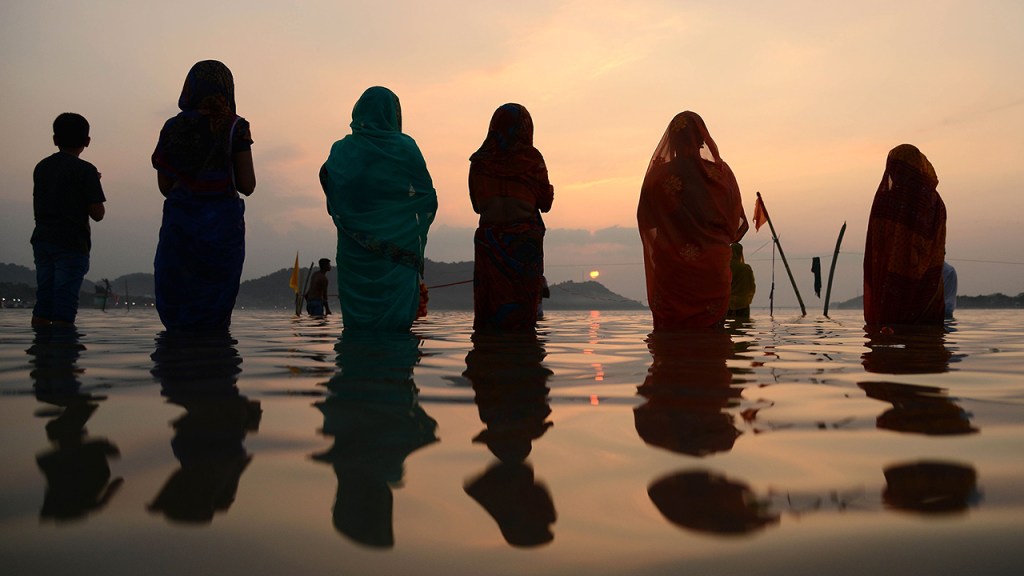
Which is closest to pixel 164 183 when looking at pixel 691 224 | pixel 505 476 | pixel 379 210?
pixel 379 210

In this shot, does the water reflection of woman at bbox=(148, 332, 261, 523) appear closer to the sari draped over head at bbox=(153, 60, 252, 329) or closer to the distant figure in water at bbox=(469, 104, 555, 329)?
the sari draped over head at bbox=(153, 60, 252, 329)

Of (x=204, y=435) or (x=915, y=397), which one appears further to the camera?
(x=915, y=397)

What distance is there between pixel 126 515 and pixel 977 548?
0.97 metres

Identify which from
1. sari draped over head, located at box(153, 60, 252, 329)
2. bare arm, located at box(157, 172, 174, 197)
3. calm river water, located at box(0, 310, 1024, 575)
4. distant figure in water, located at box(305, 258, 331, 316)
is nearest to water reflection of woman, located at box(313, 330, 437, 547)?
calm river water, located at box(0, 310, 1024, 575)

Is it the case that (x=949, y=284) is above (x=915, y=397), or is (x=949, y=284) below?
above

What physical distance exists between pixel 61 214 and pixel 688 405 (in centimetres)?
542

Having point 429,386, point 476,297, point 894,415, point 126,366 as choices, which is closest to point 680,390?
point 894,415

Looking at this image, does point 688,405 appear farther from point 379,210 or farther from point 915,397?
point 379,210

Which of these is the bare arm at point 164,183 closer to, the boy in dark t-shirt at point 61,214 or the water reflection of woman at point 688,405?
the boy in dark t-shirt at point 61,214

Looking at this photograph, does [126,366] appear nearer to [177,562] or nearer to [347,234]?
[177,562]

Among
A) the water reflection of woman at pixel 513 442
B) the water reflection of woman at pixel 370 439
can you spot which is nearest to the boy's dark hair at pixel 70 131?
the water reflection of woman at pixel 370 439

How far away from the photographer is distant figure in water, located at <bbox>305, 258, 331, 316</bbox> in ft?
41.0

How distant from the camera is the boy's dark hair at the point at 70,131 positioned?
17.6 feet

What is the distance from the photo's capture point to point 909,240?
250 inches
